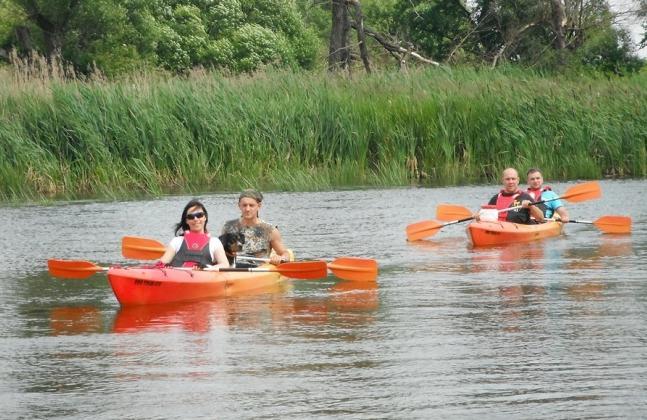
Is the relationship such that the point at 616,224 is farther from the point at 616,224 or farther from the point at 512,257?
the point at 512,257

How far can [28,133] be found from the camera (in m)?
22.4

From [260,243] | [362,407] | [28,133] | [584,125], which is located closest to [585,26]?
[584,125]

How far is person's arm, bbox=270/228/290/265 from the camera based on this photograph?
13430mm

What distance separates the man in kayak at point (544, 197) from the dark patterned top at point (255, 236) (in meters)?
4.88

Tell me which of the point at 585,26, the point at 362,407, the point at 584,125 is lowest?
the point at 362,407

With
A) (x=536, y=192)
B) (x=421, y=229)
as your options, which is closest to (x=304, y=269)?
(x=421, y=229)

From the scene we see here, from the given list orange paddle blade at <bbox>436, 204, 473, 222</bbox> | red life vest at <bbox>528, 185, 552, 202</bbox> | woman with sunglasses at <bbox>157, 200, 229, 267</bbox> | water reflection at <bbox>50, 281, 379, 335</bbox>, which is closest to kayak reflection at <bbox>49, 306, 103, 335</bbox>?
water reflection at <bbox>50, 281, 379, 335</bbox>

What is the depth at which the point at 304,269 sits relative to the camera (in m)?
12.8

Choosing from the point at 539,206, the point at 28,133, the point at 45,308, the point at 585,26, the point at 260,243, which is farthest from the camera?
the point at 585,26

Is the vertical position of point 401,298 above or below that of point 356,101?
below

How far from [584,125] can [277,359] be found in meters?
15.4

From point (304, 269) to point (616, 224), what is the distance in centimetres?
587

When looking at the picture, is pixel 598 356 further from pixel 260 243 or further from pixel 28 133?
pixel 28 133

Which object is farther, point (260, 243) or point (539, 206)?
point (539, 206)
